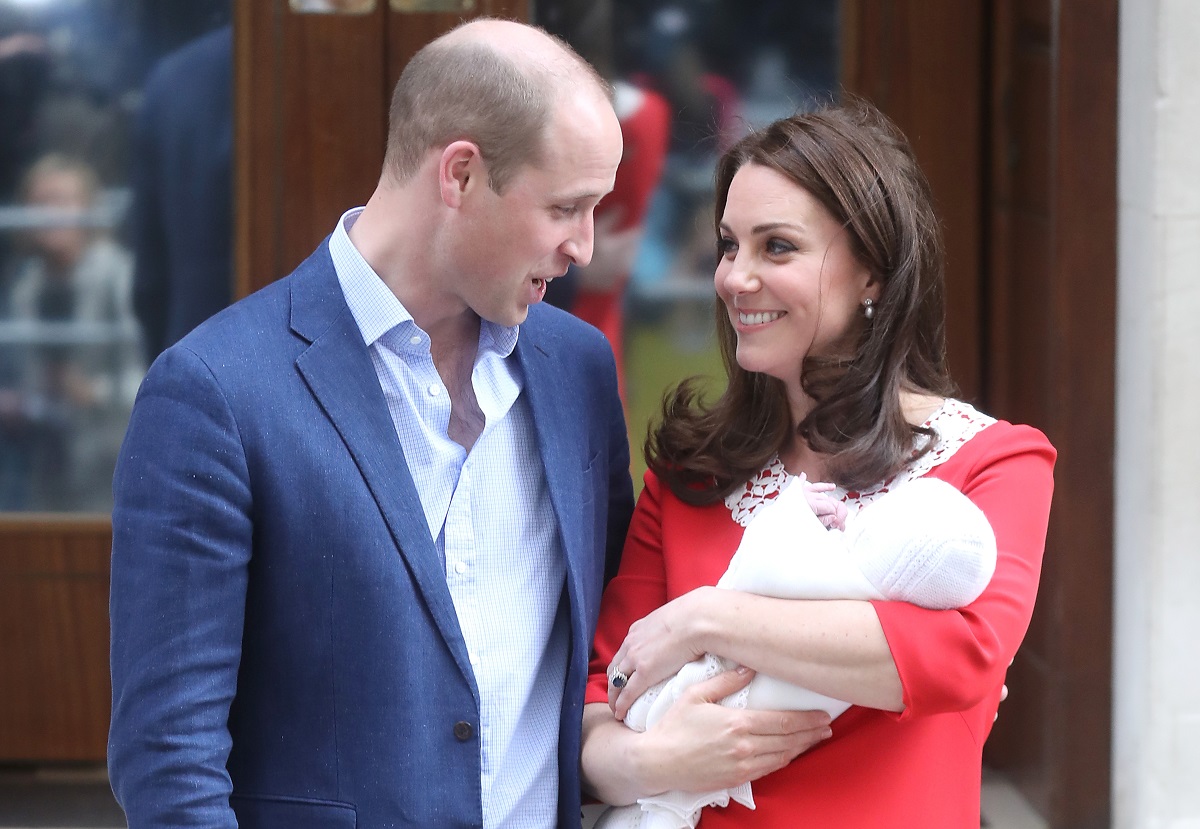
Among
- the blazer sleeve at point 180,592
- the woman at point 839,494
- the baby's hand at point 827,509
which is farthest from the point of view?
the baby's hand at point 827,509

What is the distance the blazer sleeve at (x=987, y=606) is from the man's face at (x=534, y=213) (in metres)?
0.59

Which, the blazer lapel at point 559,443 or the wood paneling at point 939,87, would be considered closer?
the blazer lapel at point 559,443

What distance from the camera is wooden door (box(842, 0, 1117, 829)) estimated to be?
3301 millimetres

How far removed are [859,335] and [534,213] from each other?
544 millimetres

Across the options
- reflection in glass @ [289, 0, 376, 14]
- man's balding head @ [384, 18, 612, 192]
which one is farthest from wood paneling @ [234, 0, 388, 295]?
man's balding head @ [384, 18, 612, 192]

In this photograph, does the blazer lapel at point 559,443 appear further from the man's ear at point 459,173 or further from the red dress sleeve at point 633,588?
the man's ear at point 459,173

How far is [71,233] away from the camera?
3.70m

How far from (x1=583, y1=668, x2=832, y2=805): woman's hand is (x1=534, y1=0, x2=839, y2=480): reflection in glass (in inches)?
69.4

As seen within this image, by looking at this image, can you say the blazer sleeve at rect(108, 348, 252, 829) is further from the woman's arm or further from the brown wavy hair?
the brown wavy hair

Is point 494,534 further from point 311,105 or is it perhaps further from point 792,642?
point 311,105

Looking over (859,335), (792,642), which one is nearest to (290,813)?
(792,642)

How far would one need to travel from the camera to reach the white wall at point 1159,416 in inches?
123

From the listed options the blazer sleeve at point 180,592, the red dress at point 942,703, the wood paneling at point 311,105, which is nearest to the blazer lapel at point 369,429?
the blazer sleeve at point 180,592

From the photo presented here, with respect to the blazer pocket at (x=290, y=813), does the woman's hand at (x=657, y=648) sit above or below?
above
